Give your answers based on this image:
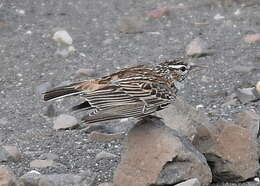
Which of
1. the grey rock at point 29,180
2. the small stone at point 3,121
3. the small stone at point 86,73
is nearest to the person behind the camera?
the grey rock at point 29,180

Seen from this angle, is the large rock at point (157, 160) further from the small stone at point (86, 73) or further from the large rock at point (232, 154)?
the small stone at point (86, 73)

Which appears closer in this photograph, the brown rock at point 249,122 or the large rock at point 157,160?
the large rock at point 157,160

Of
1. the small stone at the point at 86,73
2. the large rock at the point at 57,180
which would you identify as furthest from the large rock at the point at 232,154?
the small stone at the point at 86,73

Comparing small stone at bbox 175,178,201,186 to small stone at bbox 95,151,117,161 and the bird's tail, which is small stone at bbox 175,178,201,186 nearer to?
the bird's tail

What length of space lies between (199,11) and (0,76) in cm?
361

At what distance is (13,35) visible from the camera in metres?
11.8

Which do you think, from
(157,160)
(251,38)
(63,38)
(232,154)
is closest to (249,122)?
(232,154)

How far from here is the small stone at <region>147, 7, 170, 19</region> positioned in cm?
1249

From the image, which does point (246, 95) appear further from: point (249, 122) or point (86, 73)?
point (86, 73)

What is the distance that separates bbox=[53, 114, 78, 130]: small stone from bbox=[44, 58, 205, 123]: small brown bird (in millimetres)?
1781

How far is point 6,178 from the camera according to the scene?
7.00 meters

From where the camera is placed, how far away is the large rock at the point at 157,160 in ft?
22.9

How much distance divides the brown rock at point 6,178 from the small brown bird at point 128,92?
0.73 meters

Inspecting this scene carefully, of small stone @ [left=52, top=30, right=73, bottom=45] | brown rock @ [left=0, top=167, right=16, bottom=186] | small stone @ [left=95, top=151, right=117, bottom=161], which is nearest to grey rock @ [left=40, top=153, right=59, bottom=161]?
small stone @ [left=95, top=151, right=117, bottom=161]
